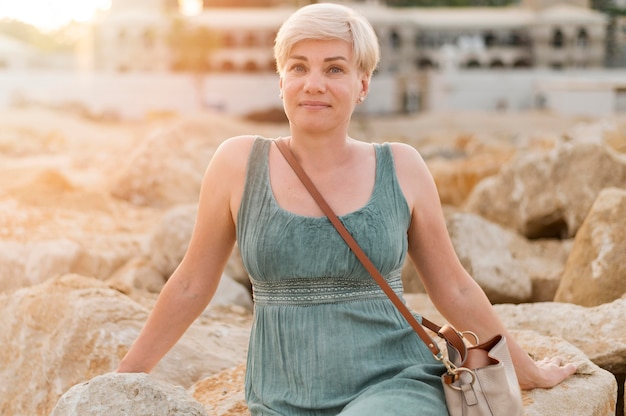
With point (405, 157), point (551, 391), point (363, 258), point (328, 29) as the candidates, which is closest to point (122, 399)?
point (363, 258)

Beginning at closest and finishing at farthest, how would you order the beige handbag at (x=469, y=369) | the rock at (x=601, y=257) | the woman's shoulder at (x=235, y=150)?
the beige handbag at (x=469, y=369)
the woman's shoulder at (x=235, y=150)
the rock at (x=601, y=257)

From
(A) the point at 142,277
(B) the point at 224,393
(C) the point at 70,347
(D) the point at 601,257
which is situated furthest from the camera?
(A) the point at 142,277

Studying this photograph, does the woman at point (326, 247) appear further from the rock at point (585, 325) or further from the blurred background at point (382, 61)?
the blurred background at point (382, 61)

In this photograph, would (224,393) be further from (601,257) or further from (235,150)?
(601,257)

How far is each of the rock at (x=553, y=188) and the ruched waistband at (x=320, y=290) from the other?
487 centimetres

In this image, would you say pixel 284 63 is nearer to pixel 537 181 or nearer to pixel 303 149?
pixel 303 149

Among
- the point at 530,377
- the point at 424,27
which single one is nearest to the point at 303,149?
the point at 530,377

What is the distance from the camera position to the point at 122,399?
269 cm

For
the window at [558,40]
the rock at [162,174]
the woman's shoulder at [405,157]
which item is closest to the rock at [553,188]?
the rock at [162,174]

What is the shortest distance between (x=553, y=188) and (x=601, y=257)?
2.85 meters

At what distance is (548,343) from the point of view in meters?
3.54

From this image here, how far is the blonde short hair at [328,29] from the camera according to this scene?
106 inches

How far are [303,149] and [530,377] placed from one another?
112 centimetres

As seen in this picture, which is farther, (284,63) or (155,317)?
(155,317)
